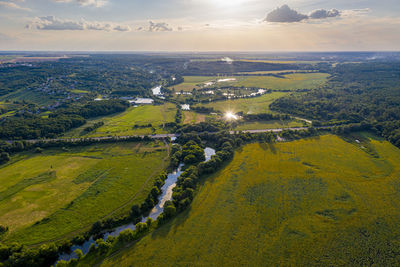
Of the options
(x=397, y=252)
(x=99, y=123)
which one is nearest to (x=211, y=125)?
(x=99, y=123)

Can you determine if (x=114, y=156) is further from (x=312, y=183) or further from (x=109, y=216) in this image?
(x=312, y=183)

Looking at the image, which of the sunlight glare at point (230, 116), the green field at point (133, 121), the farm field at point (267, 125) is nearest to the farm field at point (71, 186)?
the green field at point (133, 121)

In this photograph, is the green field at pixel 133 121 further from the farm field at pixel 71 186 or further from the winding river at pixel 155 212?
the winding river at pixel 155 212

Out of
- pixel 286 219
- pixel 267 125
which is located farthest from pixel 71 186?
pixel 267 125

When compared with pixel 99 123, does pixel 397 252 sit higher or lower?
lower

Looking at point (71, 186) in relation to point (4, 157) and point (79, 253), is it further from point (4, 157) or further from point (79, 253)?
point (4, 157)

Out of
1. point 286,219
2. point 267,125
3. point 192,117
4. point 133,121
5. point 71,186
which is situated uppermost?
point 192,117

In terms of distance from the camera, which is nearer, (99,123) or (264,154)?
(264,154)
